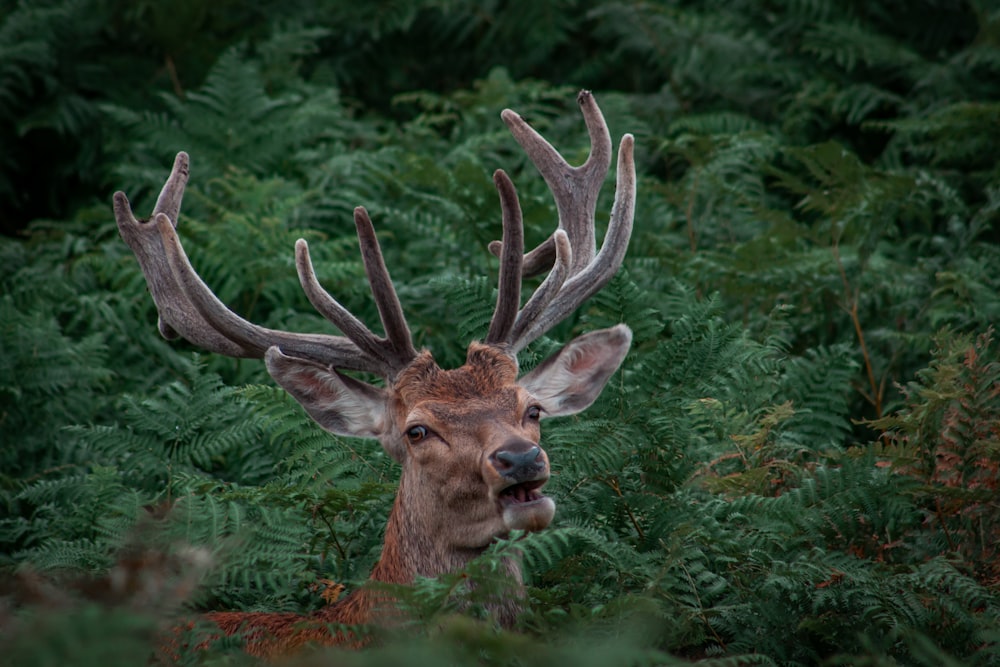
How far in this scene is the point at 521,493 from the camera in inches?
167

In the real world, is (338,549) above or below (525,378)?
below

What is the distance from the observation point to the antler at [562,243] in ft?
15.7

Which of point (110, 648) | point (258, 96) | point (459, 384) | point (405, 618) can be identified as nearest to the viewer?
point (110, 648)

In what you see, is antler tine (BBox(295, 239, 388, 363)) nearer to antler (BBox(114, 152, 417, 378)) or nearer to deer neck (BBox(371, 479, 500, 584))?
antler (BBox(114, 152, 417, 378))

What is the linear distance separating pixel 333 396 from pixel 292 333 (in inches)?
12.9

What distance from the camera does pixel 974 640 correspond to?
3.91 meters

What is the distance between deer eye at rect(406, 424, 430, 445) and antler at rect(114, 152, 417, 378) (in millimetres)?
392

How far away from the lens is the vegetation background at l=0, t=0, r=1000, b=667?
4.10 m

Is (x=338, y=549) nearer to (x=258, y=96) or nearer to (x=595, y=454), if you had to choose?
(x=595, y=454)

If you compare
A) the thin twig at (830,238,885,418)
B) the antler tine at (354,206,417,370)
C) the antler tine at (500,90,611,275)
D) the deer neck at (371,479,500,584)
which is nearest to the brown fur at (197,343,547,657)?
the deer neck at (371,479,500,584)

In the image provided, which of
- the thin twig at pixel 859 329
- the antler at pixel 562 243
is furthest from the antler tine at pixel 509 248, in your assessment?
the thin twig at pixel 859 329

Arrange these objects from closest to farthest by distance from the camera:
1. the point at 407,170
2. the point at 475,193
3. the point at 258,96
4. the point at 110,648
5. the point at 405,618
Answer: the point at 110,648 < the point at 405,618 < the point at 475,193 < the point at 407,170 < the point at 258,96

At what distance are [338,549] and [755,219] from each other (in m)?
3.98

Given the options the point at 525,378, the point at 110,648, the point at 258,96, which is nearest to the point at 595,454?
the point at 525,378
